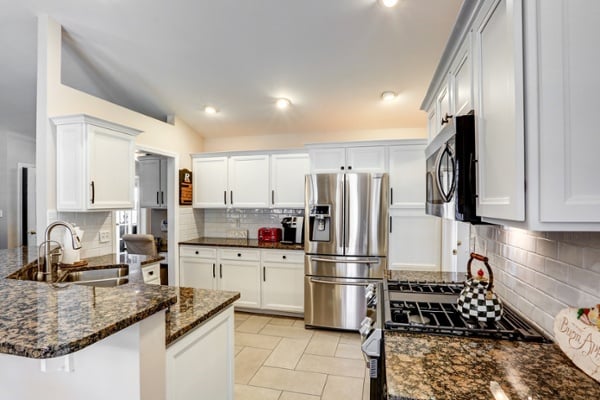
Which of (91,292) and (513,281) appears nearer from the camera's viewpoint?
(91,292)

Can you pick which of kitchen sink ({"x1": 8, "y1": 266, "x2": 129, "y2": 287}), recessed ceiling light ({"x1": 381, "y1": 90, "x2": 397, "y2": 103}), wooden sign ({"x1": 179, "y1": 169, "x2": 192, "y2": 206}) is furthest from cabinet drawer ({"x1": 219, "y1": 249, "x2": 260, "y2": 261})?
recessed ceiling light ({"x1": 381, "y1": 90, "x2": 397, "y2": 103})

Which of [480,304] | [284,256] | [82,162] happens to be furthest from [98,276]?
[480,304]

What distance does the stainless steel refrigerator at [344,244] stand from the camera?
11.0 ft

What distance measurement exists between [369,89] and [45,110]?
292 centimetres

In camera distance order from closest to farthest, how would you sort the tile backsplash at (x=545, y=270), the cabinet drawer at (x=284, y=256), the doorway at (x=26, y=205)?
the tile backsplash at (x=545, y=270)
the cabinet drawer at (x=284, y=256)
the doorway at (x=26, y=205)

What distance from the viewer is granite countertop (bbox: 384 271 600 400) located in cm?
83

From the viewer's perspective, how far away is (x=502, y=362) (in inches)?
38.9

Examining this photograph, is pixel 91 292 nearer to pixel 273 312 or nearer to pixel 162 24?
pixel 162 24

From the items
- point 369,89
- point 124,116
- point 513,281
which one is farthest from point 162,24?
point 513,281

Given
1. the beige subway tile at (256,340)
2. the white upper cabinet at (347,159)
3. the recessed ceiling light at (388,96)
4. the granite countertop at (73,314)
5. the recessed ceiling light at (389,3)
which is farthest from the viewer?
the white upper cabinet at (347,159)

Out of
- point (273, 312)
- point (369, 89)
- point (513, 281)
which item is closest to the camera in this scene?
point (513, 281)

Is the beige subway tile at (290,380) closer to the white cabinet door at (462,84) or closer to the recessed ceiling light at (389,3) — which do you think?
the white cabinet door at (462,84)

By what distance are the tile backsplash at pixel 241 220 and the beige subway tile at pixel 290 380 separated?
2.10m

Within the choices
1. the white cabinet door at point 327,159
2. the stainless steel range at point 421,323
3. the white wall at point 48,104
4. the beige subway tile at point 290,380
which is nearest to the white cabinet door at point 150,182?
the white wall at point 48,104
